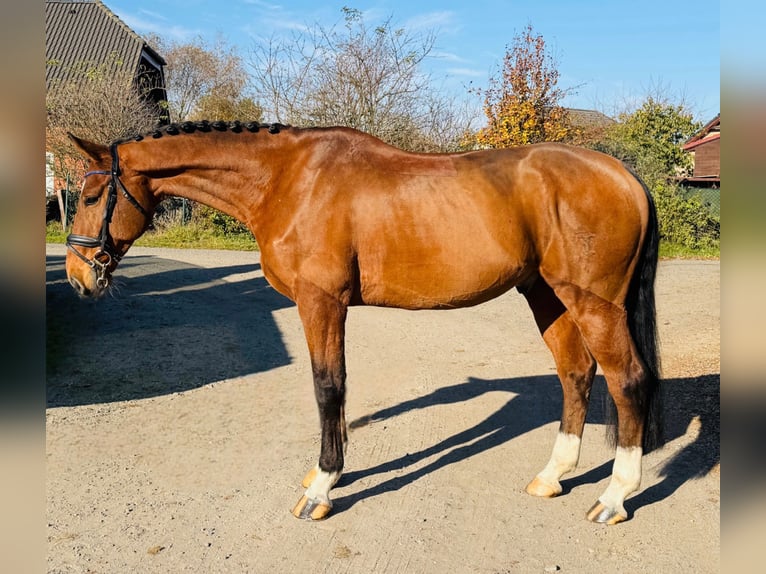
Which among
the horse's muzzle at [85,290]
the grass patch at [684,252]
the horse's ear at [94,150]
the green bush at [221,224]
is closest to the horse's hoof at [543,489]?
the horse's muzzle at [85,290]

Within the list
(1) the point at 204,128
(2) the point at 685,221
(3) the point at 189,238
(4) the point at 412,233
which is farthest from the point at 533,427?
(3) the point at 189,238

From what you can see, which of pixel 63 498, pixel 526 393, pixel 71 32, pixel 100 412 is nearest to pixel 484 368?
pixel 526 393

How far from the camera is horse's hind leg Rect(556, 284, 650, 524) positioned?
3.36 m

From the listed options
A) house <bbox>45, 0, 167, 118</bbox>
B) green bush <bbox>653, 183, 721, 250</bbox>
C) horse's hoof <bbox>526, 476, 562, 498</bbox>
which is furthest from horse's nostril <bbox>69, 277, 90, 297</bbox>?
house <bbox>45, 0, 167, 118</bbox>

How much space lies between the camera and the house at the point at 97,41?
894 inches

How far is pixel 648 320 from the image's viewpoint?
11.5ft

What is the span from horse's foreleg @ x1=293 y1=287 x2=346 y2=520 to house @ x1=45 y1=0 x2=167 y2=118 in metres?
20.3

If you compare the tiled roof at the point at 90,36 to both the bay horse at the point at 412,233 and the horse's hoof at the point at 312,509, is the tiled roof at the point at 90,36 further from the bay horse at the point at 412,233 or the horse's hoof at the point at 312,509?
the horse's hoof at the point at 312,509

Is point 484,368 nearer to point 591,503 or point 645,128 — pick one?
point 591,503

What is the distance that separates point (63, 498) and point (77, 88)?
18.4 m

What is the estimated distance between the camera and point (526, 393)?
18.3 ft

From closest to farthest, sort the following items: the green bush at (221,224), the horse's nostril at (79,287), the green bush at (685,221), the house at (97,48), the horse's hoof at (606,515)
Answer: the horse's hoof at (606,515) < the horse's nostril at (79,287) < the green bush at (685,221) < the green bush at (221,224) < the house at (97,48)

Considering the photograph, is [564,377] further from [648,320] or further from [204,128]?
[204,128]

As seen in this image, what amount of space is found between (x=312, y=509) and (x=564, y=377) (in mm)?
1839
